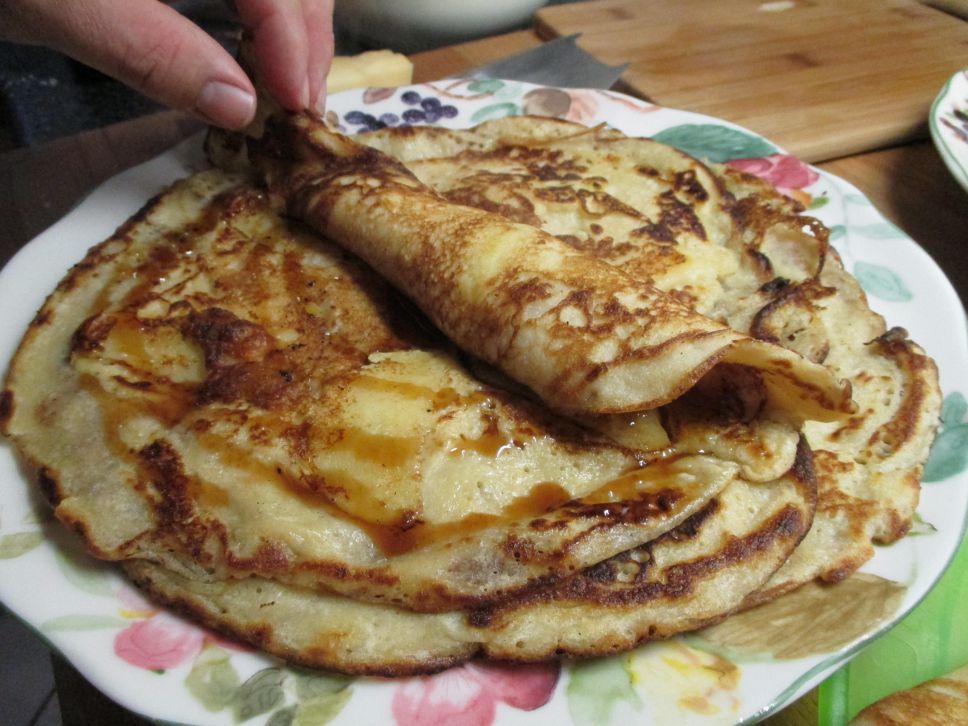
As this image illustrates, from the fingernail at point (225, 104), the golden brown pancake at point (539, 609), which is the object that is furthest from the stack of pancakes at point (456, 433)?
the fingernail at point (225, 104)

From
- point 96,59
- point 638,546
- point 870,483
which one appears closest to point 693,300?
point 870,483

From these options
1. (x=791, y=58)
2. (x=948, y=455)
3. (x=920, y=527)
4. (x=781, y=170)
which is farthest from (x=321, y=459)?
(x=791, y=58)

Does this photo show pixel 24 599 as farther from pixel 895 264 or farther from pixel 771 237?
pixel 895 264

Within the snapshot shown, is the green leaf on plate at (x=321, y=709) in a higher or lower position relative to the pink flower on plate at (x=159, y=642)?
lower

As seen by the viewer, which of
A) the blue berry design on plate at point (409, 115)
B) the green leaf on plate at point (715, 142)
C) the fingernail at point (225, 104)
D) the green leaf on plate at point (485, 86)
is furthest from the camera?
the green leaf on plate at point (485, 86)

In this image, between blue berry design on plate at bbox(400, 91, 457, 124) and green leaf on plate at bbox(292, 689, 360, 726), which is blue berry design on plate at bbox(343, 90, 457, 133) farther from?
green leaf on plate at bbox(292, 689, 360, 726)

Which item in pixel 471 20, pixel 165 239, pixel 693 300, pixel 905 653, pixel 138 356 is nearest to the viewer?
pixel 905 653

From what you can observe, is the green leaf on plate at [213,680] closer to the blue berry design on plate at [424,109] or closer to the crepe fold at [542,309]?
the crepe fold at [542,309]
